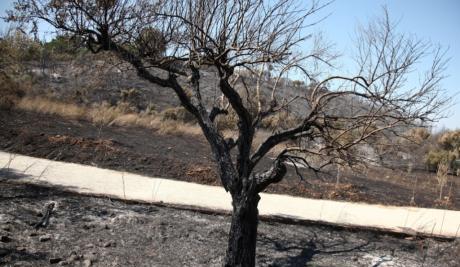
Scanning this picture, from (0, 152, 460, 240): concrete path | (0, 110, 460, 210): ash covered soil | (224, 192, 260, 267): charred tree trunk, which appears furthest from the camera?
(0, 110, 460, 210): ash covered soil

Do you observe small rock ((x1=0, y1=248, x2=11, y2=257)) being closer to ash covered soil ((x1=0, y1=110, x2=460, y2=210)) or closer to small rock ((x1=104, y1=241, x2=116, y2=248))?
small rock ((x1=104, y1=241, x2=116, y2=248))

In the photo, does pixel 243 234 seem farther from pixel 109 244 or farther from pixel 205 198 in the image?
pixel 205 198

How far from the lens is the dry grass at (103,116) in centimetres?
1662

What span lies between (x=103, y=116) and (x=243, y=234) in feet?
39.9

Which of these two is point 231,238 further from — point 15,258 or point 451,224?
point 451,224

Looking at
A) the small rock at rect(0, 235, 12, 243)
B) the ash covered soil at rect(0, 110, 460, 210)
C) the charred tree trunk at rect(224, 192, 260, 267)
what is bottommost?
the small rock at rect(0, 235, 12, 243)

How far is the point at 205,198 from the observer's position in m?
9.00

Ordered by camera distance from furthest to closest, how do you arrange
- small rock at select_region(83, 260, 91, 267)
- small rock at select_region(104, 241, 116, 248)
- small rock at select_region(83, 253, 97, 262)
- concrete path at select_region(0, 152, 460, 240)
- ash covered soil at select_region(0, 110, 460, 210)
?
ash covered soil at select_region(0, 110, 460, 210) < concrete path at select_region(0, 152, 460, 240) < small rock at select_region(104, 241, 116, 248) < small rock at select_region(83, 253, 97, 262) < small rock at select_region(83, 260, 91, 267)

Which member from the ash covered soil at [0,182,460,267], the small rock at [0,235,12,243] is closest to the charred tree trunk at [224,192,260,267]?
the ash covered soil at [0,182,460,267]

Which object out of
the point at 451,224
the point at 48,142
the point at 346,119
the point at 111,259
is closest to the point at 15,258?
the point at 111,259

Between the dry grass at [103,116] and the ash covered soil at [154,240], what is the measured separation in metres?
8.82

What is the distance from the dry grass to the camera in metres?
16.6

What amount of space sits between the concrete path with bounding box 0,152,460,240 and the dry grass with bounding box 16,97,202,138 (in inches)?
252

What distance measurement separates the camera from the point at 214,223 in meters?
7.50
